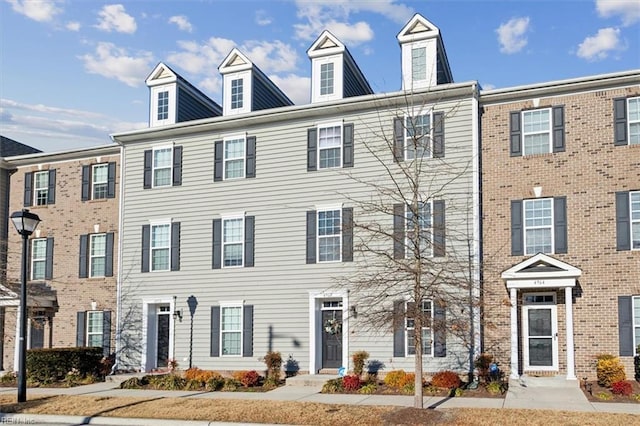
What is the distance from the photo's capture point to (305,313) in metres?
22.6

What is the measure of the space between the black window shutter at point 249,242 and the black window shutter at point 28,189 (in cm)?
1029

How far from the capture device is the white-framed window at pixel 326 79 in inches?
934

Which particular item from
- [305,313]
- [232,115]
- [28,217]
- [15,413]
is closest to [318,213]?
[305,313]

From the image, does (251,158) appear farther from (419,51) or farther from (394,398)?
(394,398)

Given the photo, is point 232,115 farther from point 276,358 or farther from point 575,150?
point 575,150

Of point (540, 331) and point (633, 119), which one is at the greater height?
point (633, 119)

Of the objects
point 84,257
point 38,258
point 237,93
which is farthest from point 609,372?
point 38,258

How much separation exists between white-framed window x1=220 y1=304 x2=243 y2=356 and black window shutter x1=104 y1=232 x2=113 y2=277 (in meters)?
5.26

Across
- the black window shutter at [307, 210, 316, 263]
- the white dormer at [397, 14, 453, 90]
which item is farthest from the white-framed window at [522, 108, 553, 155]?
the black window shutter at [307, 210, 316, 263]

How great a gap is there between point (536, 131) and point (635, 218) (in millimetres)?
3715

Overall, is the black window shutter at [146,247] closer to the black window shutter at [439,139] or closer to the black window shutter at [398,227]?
the black window shutter at [398,227]

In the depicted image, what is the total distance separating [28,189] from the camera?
2853cm

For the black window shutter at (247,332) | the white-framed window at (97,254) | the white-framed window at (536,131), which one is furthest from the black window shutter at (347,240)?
the white-framed window at (97,254)

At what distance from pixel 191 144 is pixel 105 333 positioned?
7.67 m
